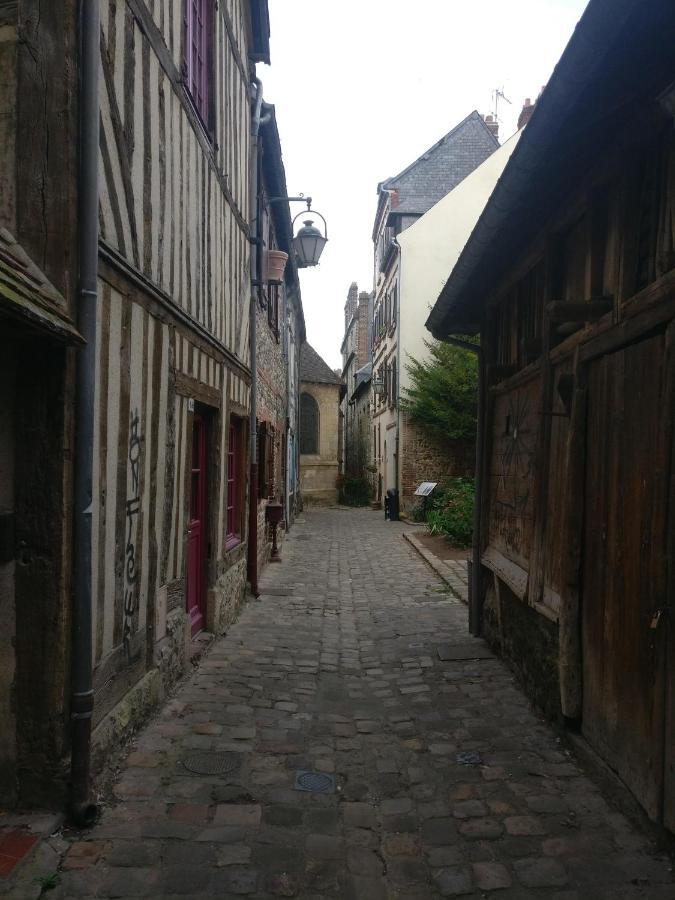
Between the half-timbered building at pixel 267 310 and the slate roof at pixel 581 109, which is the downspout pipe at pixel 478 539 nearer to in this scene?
the slate roof at pixel 581 109

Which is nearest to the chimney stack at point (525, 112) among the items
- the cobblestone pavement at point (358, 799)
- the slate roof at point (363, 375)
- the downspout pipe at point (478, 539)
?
the slate roof at point (363, 375)

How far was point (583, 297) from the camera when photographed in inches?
155

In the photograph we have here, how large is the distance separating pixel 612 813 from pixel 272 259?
297 inches

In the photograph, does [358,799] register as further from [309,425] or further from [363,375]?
[363,375]

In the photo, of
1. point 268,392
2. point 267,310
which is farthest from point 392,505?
point 267,310

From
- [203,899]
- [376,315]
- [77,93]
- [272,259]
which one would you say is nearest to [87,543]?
[203,899]

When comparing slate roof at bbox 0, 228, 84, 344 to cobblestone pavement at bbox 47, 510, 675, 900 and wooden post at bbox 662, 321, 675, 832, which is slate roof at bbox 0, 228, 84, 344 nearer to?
cobblestone pavement at bbox 47, 510, 675, 900

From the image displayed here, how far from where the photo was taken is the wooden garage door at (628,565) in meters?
2.70

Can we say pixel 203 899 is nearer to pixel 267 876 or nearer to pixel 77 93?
pixel 267 876

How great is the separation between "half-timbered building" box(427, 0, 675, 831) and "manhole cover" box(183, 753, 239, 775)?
5.89 ft

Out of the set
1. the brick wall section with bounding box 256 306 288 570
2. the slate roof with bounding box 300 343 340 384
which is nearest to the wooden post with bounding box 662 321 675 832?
the brick wall section with bounding box 256 306 288 570

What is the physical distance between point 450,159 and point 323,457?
1165 cm

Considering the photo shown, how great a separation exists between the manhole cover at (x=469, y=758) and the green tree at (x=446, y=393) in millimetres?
14849

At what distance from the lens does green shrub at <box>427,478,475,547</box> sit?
12.5 m
